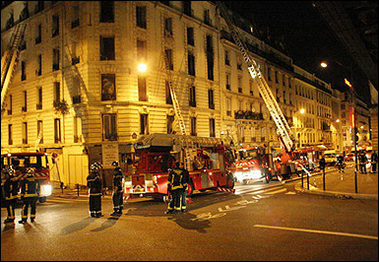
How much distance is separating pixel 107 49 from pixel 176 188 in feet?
19.1

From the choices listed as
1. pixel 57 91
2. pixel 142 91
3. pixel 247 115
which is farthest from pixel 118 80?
pixel 247 115

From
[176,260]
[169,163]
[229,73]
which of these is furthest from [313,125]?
[176,260]

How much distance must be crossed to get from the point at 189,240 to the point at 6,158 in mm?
13565

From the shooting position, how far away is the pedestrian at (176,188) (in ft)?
37.2

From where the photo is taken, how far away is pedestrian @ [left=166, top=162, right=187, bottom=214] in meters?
11.3

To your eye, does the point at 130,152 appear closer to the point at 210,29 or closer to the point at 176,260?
the point at 176,260

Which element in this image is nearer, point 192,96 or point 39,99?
point 39,99

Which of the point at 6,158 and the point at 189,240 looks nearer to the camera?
the point at 189,240

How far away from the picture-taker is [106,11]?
21.5 ft

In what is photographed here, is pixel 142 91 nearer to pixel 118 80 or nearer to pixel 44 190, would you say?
pixel 118 80

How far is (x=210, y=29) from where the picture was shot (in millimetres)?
32219

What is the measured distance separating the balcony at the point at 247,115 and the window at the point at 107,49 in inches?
1104

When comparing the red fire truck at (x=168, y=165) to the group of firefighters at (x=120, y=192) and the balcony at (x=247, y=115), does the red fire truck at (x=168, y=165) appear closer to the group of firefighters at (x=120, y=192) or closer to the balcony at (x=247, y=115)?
the group of firefighters at (x=120, y=192)

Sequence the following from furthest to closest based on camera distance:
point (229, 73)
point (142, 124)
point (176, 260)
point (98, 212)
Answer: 1. point (229, 73)
2. point (142, 124)
3. point (98, 212)
4. point (176, 260)
